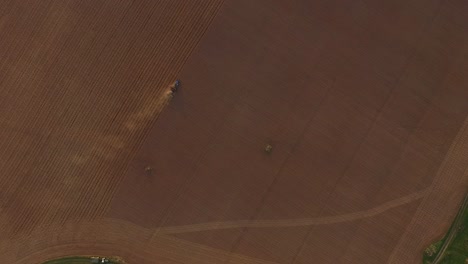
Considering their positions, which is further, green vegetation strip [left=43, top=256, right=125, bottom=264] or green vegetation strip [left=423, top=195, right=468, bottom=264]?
green vegetation strip [left=423, top=195, right=468, bottom=264]

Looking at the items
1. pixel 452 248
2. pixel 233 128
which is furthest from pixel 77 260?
pixel 452 248

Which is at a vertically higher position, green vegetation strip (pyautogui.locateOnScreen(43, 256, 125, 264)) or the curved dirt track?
the curved dirt track

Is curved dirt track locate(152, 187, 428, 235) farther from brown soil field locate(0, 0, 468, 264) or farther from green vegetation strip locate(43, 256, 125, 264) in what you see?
green vegetation strip locate(43, 256, 125, 264)

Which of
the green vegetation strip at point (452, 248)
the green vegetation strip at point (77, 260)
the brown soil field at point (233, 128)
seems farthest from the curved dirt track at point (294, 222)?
the green vegetation strip at point (77, 260)

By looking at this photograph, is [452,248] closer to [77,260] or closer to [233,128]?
[233,128]

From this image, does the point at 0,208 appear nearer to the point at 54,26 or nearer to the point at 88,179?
the point at 88,179

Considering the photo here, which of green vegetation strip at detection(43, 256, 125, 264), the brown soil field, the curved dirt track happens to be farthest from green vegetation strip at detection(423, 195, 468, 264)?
green vegetation strip at detection(43, 256, 125, 264)
